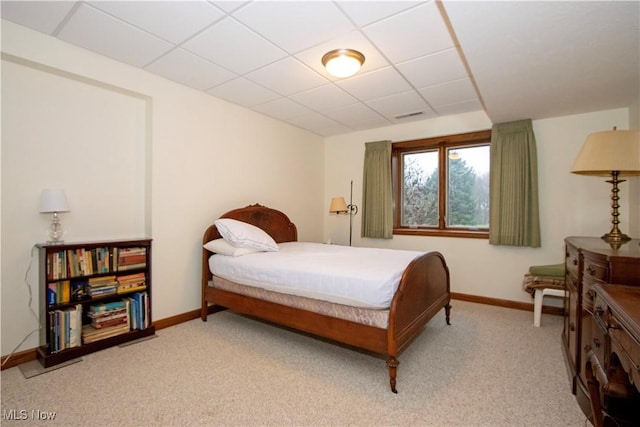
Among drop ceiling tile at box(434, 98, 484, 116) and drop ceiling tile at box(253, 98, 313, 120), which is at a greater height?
drop ceiling tile at box(253, 98, 313, 120)

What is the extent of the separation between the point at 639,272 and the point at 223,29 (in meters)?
2.89

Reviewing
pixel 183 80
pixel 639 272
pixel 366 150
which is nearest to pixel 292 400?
pixel 639 272

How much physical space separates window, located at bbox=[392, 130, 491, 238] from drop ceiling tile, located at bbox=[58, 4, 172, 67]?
3369 mm

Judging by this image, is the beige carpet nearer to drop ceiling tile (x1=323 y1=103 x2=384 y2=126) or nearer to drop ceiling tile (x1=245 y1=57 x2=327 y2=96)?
drop ceiling tile (x1=245 y1=57 x2=327 y2=96)

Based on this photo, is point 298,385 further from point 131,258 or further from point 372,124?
point 372,124

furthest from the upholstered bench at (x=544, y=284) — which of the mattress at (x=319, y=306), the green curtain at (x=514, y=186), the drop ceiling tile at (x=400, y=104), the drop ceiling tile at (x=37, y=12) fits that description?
the drop ceiling tile at (x=37, y=12)

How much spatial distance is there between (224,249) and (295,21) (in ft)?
7.06

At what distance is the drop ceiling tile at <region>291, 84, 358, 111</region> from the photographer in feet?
11.0

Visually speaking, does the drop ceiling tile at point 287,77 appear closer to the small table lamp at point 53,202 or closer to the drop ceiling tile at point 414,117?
the drop ceiling tile at point 414,117

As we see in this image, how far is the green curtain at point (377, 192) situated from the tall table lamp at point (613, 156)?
254cm

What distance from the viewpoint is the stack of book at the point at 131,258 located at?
2.67 m

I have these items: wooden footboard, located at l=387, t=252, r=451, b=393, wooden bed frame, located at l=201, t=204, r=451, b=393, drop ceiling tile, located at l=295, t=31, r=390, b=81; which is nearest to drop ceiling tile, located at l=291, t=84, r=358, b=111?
drop ceiling tile, located at l=295, t=31, r=390, b=81

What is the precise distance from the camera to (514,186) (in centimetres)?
364

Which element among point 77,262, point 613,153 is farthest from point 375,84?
point 77,262
